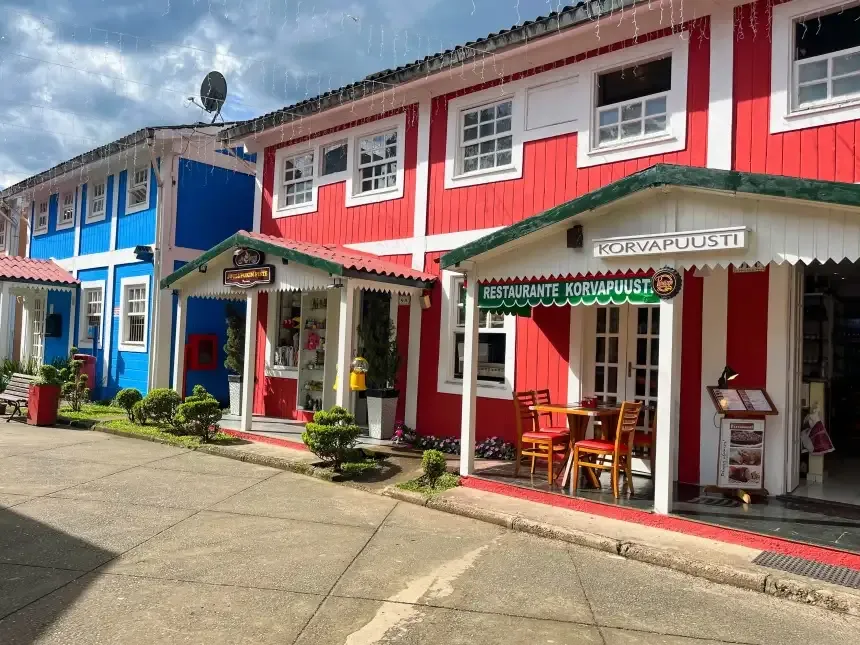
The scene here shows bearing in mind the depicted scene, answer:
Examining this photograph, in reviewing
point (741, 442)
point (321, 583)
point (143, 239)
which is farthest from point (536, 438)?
point (143, 239)

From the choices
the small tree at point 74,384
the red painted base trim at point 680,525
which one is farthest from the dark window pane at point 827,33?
the small tree at point 74,384

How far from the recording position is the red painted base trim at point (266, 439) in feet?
31.6

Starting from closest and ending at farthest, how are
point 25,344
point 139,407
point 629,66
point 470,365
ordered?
point 470,365
point 629,66
point 139,407
point 25,344

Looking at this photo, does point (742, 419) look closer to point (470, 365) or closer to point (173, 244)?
point (470, 365)

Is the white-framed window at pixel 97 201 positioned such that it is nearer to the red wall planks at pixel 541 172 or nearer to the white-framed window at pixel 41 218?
the white-framed window at pixel 41 218

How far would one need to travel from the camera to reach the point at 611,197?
6.21 m

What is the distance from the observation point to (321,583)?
4.59m

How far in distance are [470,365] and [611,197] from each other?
99.3 inches

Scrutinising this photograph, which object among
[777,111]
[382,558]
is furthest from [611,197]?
[382,558]

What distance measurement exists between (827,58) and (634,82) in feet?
7.03

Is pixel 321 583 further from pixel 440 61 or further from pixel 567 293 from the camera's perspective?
pixel 440 61

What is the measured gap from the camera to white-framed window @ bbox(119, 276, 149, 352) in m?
14.0

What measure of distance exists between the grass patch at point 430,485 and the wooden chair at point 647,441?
2080mm

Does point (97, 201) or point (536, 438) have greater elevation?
point (97, 201)
